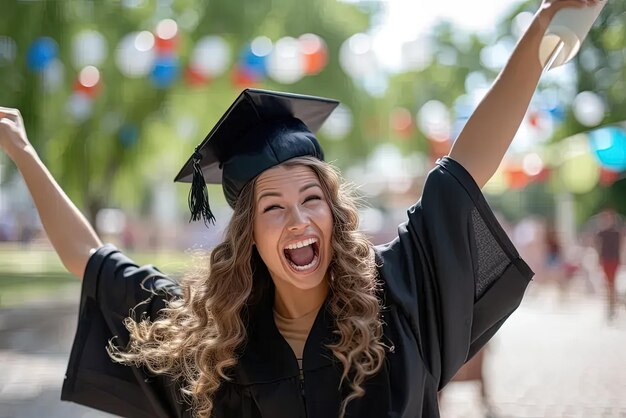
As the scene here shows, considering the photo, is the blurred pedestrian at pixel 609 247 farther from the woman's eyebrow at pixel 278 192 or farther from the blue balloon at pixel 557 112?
the woman's eyebrow at pixel 278 192

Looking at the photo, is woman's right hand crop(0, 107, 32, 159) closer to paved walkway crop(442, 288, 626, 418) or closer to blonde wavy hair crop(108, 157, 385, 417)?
blonde wavy hair crop(108, 157, 385, 417)

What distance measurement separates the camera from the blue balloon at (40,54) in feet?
35.4

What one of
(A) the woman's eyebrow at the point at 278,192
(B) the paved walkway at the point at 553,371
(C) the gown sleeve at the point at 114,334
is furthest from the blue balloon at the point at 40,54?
(A) the woman's eyebrow at the point at 278,192

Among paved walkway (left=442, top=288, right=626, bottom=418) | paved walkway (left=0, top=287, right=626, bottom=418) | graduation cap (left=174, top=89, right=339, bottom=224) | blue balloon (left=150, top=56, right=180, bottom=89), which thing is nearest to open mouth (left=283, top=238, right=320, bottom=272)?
graduation cap (left=174, top=89, right=339, bottom=224)

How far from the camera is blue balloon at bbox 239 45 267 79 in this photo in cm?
1279

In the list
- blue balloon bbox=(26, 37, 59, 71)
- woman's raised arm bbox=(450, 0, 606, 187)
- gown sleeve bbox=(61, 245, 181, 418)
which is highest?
woman's raised arm bbox=(450, 0, 606, 187)

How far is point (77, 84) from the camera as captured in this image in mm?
12609

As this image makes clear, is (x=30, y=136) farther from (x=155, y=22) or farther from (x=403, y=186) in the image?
(x=403, y=186)

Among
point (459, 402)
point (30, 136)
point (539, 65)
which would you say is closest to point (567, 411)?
point (459, 402)

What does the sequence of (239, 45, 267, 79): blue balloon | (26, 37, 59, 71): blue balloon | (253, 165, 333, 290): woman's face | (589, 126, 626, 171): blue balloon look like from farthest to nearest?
(589, 126, 626, 171): blue balloon, (239, 45, 267, 79): blue balloon, (26, 37, 59, 71): blue balloon, (253, 165, 333, 290): woman's face

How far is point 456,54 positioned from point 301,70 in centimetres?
571

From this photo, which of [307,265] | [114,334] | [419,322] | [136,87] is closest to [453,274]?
[419,322]

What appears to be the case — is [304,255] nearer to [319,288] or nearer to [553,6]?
[319,288]

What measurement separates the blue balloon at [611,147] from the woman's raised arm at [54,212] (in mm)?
12064
